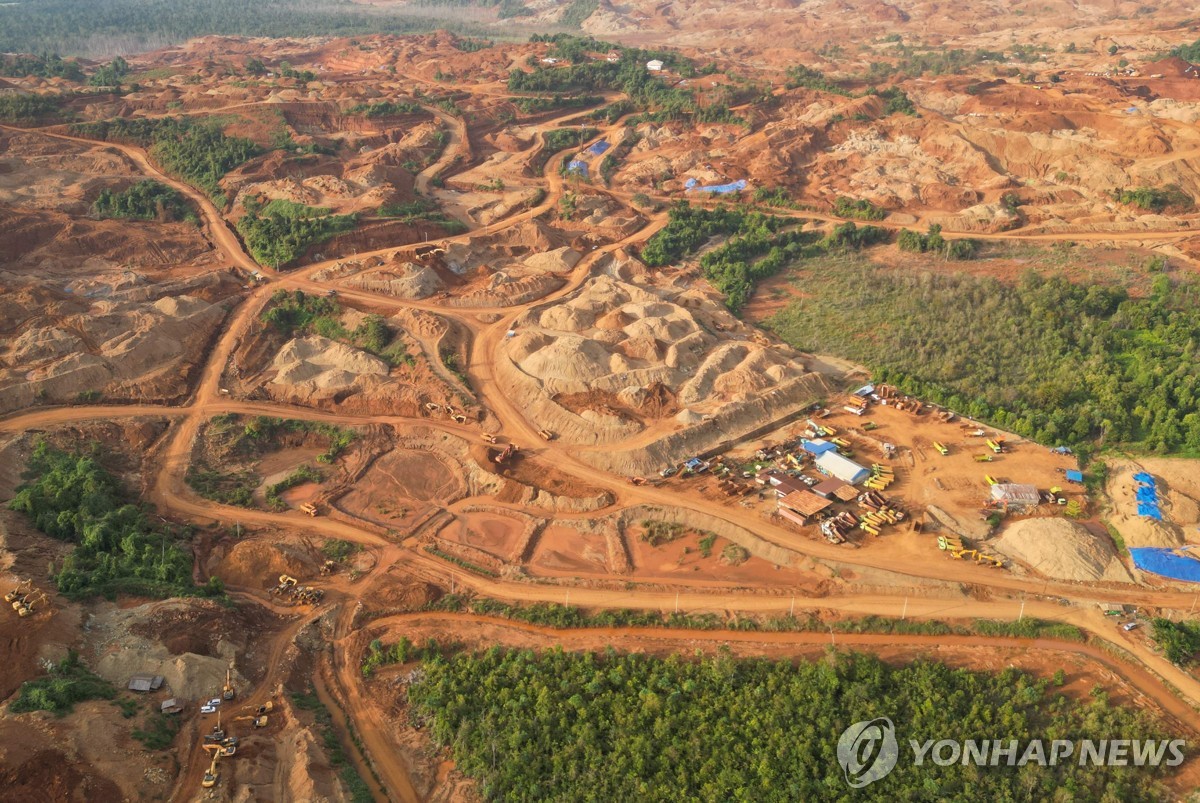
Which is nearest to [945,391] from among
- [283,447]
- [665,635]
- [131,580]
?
[665,635]

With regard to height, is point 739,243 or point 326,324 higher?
point 739,243

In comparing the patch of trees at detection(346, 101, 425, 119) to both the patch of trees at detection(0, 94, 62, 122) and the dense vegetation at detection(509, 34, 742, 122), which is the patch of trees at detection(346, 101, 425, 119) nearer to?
the dense vegetation at detection(509, 34, 742, 122)

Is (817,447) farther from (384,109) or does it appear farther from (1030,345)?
(384,109)

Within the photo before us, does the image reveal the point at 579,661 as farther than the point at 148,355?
No

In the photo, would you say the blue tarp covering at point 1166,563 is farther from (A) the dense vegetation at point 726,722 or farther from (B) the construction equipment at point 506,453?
(B) the construction equipment at point 506,453

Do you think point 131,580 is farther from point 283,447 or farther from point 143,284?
point 143,284

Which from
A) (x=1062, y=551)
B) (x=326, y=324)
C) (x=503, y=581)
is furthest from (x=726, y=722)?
(x=326, y=324)

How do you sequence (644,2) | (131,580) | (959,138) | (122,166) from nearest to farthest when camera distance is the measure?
(131,580)
(122,166)
(959,138)
(644,2)
